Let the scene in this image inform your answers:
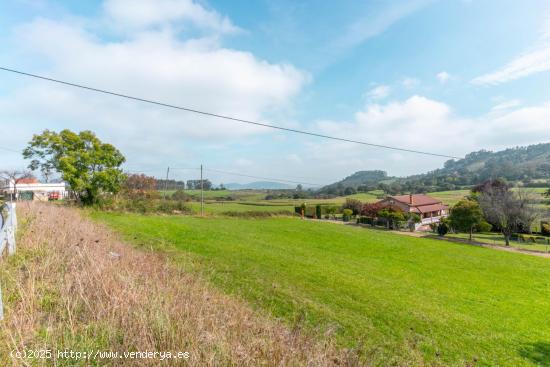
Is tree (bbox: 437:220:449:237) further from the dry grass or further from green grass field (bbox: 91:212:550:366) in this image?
the dry grass

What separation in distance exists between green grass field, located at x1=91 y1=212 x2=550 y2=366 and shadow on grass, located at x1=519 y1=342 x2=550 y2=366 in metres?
0.02

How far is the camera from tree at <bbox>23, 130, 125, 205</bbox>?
22.1 metres

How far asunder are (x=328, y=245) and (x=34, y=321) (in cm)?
1465

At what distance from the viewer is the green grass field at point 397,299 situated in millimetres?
4848

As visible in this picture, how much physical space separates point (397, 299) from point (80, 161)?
87.2 feet

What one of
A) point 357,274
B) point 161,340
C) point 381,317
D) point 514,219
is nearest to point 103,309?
point 161,340

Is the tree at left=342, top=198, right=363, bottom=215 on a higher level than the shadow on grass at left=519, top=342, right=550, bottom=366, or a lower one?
higher

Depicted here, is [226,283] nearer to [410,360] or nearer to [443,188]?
[410,360]

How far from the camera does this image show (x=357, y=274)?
9383 mm

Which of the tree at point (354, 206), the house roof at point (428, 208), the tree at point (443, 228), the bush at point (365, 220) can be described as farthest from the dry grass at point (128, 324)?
the house roof at point (428, 208)

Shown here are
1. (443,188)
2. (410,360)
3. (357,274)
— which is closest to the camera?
(410,360)

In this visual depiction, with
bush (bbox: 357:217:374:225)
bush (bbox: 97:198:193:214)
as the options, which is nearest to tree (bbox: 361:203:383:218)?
bush (bbox: 357:217:374:225)

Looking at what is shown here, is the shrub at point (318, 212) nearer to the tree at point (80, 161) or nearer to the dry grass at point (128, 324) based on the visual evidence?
the tree at point (80, 161)

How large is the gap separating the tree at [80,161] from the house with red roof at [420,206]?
36.7m
